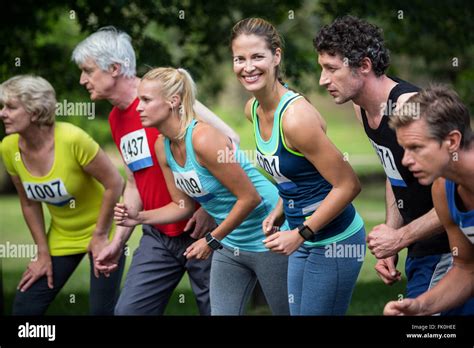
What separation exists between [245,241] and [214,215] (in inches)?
9.7

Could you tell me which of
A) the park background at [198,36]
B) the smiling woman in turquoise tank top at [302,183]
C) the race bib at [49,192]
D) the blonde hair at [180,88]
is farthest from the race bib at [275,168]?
the park background at [198,36]

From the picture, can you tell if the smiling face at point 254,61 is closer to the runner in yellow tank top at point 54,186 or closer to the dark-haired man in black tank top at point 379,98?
the dark-haired man in black tank top at point 379,98

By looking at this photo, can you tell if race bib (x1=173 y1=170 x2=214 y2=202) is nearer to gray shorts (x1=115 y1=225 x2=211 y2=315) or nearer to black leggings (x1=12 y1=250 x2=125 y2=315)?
gray shorts (x1=115 y1=225 x2=211 y2=315)

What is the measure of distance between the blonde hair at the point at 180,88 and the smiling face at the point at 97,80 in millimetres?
435

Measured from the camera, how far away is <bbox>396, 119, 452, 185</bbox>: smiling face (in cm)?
388

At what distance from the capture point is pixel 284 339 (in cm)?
495

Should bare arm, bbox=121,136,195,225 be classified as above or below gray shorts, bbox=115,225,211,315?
above

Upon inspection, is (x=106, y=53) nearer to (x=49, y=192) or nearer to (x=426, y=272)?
(x=49, y=192)

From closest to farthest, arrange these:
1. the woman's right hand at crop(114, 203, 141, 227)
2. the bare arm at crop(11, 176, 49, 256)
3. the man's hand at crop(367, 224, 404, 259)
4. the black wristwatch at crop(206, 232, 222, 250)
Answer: the man's hand at crop(367, 224, 404, 259)
the black wristwatch at crop(206, 232, 222, 250)
the woman's right hand at crop(114, 203, 141, 227)
the bare arm at crop(11, 176, 49, 256)

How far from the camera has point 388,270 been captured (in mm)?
4648

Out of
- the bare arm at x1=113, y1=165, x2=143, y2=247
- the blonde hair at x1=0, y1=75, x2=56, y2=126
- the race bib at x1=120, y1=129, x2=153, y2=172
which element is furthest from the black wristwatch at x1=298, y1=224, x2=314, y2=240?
the blonde hair at x1=0, y1=75, x2=56, y2=126

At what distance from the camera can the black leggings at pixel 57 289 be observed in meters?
5.68

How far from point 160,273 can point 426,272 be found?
1.58 metres

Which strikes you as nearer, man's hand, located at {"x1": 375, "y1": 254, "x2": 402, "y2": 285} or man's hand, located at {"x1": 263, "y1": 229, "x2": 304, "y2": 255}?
man's hand, located at {"x1": 263, "y1": 229, "x2": 304, "y2": 255}
